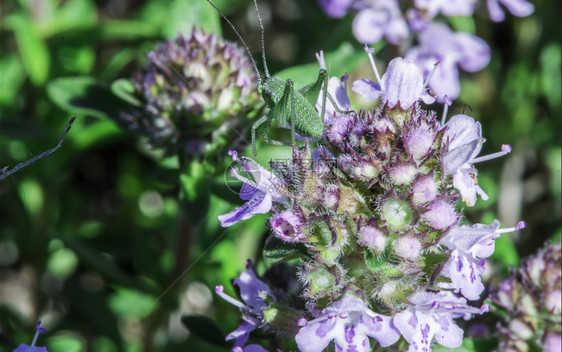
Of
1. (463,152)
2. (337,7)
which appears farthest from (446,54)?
(463,152)

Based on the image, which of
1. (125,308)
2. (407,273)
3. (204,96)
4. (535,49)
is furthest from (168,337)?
(535,49)

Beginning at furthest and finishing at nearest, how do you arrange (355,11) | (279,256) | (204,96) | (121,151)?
(121,151), (355,11), (204,96), (279,256)

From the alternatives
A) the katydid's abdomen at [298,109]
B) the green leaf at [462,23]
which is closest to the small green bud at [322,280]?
the katydid's abdomen at [298,109]

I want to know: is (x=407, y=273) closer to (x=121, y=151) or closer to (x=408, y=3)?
(x=408, y=3)

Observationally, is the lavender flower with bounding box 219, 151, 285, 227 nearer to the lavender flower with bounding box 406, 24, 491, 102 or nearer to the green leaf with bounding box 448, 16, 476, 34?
the lavender flower with bounding box 406, 24, 491, 102

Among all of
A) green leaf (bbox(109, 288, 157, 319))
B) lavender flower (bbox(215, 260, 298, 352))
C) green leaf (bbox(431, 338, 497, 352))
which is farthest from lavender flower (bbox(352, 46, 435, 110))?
green leaf (bbox(109, 288, 157, 319))

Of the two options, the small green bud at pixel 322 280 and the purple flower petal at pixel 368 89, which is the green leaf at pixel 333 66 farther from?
the small green bud at pixel 322 280
